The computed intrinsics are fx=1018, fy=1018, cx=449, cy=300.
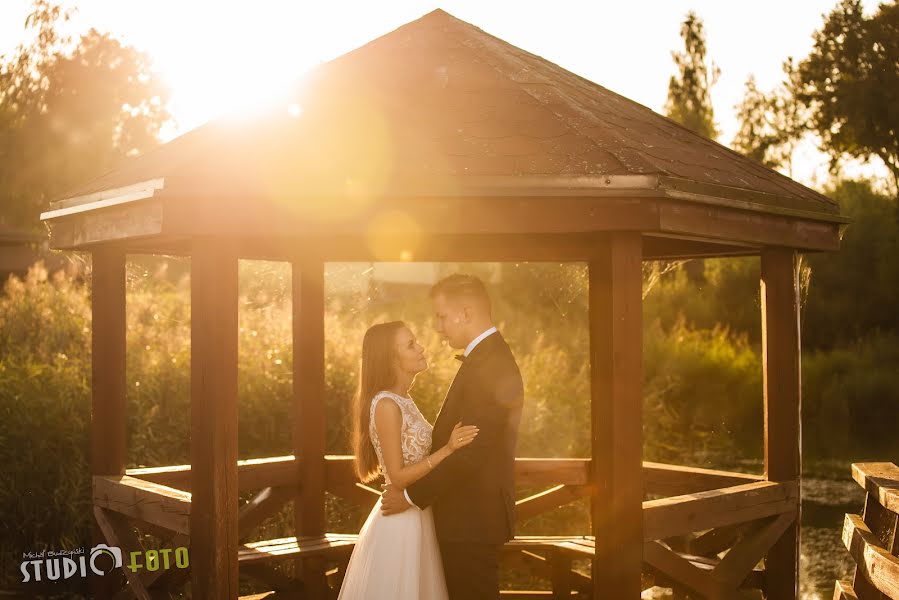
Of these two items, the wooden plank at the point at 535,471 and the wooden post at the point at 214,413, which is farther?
the wooden plank at the point at 535,471

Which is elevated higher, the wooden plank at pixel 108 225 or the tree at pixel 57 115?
the tree at pixel 57 115

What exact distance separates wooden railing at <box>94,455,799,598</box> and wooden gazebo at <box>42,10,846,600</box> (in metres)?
0.02

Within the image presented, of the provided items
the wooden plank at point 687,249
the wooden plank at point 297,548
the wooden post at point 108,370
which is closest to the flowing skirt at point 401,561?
the wooden plank at point 297,548

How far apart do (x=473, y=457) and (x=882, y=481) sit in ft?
8.45

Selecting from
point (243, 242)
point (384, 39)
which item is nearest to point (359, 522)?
point (243, 242)

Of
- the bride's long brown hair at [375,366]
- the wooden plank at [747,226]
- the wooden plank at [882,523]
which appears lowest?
the wooden plank at [882,523]

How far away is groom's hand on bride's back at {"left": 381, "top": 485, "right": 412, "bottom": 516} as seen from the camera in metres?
4.98

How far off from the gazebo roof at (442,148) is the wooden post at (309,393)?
5.86 feet

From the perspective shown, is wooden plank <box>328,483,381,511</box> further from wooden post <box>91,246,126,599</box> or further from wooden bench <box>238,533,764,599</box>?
wooden post <box>91,246,126,599</box>

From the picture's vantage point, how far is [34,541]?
30.9 feet

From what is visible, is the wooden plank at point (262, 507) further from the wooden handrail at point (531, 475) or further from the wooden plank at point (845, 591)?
the wooden plank at point (845, 591)

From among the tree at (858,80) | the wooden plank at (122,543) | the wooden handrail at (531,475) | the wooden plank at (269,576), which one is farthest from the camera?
the tree at (858,80)

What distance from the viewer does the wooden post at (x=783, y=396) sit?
20.8 ft

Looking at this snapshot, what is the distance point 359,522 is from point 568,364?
5762 millimetres
